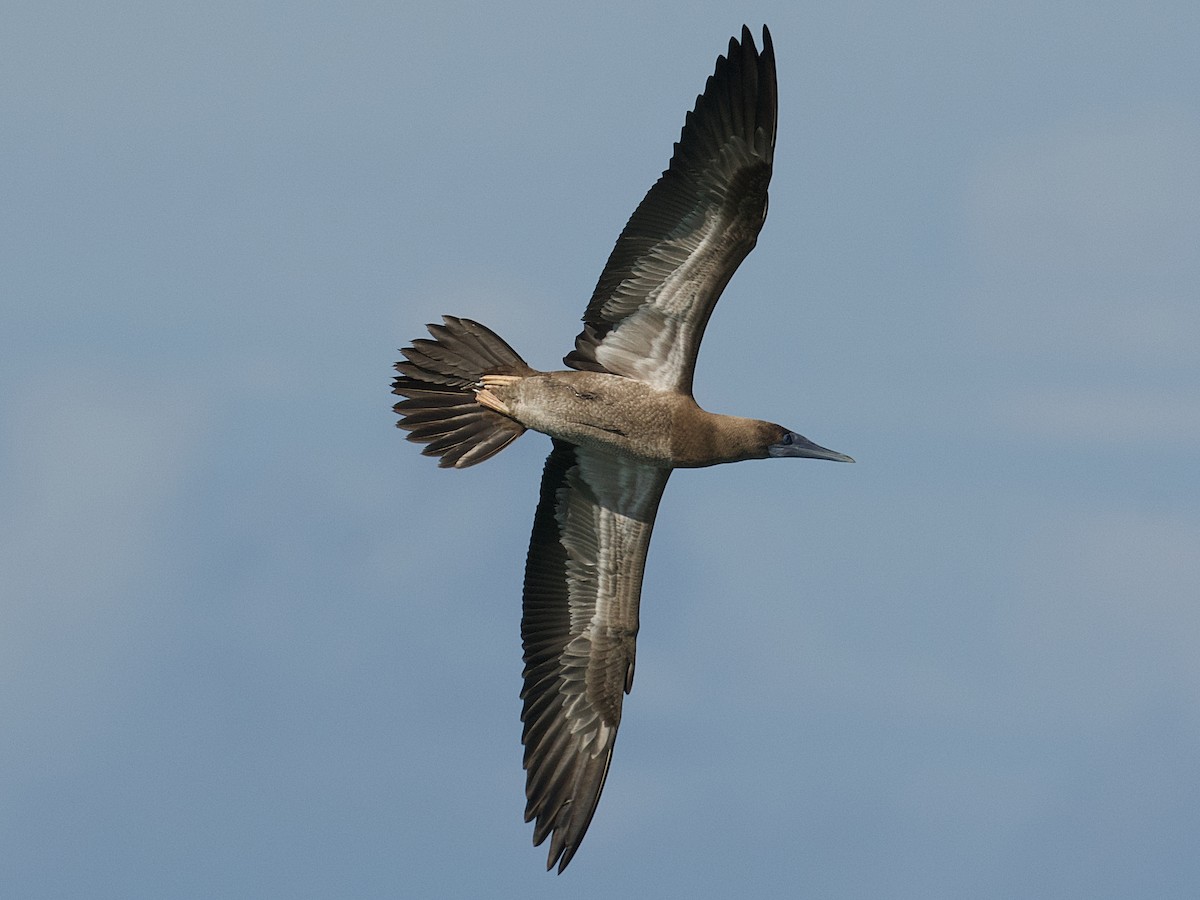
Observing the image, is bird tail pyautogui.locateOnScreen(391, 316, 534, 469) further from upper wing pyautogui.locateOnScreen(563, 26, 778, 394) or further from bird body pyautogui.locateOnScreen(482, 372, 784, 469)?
upper wing pyautogui.locateOnScreen(563, 26, 778, 394)

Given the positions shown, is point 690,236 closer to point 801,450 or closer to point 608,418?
point 608,418

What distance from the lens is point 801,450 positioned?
13.3 meters

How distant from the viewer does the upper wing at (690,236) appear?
1214cm

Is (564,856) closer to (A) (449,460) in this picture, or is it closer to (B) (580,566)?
(B) (580,566)

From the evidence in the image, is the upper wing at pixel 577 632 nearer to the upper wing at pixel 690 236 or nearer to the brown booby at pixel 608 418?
the brown booby at pixel 608 418

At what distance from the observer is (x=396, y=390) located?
43.0ft

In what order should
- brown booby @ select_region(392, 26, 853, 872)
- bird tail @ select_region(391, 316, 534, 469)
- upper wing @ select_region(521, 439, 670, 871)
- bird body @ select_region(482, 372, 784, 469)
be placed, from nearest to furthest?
brown booby @ select_region(392, 26, 853, 872) < bird body @ select_region(482, 372, 784, 469) < bird tail @ select_region(391, 316, 534, 469) < upper wing @ select_region(521, 439, 670, 871)

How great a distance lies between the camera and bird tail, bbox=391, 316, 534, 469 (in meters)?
13.1

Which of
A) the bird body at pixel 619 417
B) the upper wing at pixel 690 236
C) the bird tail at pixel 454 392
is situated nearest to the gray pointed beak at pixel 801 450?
the bird body at pixel 619 417

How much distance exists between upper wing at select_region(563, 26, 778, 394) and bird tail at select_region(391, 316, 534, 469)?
23.3 inches

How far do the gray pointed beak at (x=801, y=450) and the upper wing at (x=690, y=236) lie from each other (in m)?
0.77

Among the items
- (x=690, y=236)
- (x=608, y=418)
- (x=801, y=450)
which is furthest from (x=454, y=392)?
(x=801, y=450)

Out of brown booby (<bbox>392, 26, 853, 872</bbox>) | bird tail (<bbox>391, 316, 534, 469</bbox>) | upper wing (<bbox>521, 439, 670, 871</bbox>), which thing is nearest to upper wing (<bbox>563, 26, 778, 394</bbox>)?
brown booby (<bbox>392, 26, 853, 872</bbox>)

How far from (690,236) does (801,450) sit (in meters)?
1.80
